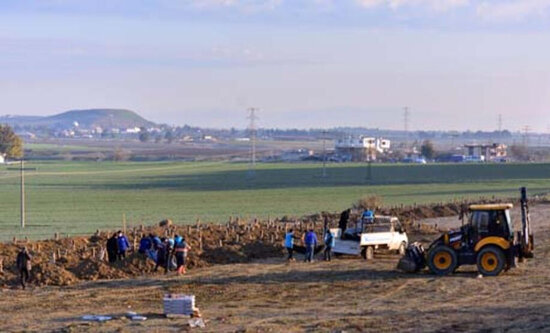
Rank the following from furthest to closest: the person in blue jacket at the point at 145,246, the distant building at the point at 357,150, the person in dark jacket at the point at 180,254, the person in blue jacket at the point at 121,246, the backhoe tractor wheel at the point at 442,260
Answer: the distant building at the point at 357,150
the person in blue jacket at the point at 145,246
the person in blue jacket at the point at 121,246
the person in dark jacket at the point at 180,254
the backhoe tractor wheel at the point at 442,260

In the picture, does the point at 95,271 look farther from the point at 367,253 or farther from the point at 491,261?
the point at 491,261

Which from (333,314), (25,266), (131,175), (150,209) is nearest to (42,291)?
(25,266)

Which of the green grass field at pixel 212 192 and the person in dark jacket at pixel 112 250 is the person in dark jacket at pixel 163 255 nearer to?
the person in dark jacket at pixel 112 250

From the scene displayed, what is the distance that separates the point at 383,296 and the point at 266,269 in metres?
6.10

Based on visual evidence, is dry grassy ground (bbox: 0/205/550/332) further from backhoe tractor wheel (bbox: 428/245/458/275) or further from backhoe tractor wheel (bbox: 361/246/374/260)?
backhoe tractor wheel (bbox: 361/246/374/260)

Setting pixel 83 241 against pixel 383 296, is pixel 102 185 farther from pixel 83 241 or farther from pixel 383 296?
pixel 383 296

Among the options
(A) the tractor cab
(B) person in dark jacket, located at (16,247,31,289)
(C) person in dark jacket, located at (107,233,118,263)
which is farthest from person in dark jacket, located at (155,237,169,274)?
(A) the tractor cab

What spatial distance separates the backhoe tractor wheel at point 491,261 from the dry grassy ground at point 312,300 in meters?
0.28

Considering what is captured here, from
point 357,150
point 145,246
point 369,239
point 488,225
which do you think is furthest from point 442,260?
point 357,150

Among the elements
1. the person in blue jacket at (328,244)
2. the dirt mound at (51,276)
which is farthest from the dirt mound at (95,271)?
the person in blue jacket at (328,244)

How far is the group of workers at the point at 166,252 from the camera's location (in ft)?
101

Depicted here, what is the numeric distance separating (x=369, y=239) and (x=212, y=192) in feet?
153

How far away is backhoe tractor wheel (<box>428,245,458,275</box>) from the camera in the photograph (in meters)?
28.7

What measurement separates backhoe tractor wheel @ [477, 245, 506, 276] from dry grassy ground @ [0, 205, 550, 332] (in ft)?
0.90
